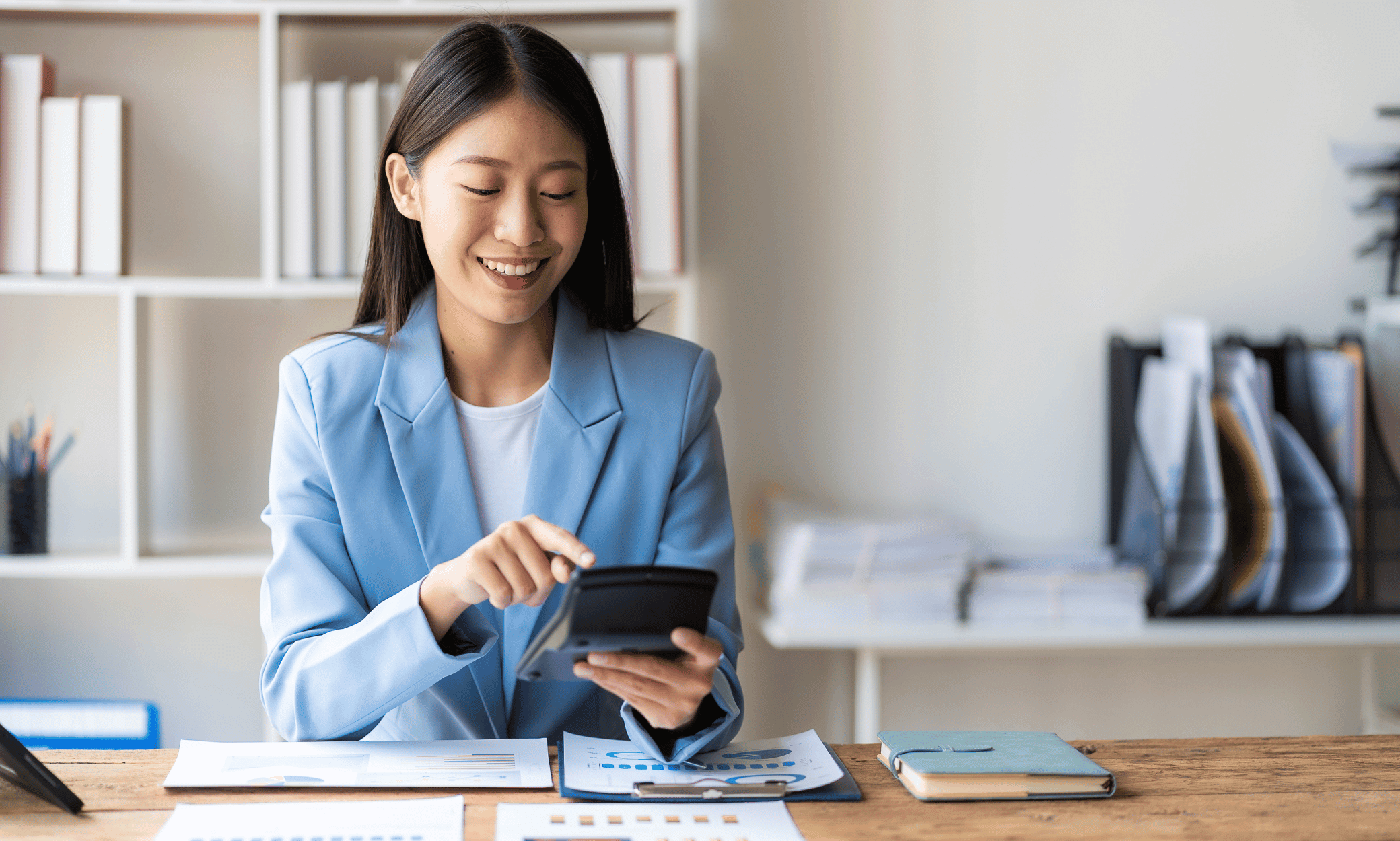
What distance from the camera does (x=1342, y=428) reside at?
1905mm

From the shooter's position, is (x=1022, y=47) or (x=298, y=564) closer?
(x=298, y=564)

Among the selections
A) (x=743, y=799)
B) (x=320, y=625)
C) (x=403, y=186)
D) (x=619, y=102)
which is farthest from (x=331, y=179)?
(x=743, y=799)

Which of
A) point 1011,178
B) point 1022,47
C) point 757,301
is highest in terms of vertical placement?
point 1022,47

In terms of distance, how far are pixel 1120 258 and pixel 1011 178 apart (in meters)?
0.26

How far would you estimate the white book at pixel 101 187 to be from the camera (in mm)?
1784

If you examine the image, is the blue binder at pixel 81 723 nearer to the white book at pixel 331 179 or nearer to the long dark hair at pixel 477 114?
the white book at pixel 331 179

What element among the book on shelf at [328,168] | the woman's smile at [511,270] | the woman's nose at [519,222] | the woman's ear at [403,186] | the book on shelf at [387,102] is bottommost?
the woman's smile at [511,270]

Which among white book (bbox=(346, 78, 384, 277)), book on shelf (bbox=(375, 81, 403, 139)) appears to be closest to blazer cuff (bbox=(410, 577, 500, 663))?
white book (bbox=(346, 78, 384, 277))

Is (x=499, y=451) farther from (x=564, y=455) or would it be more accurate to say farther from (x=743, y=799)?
(x=743, y=799)

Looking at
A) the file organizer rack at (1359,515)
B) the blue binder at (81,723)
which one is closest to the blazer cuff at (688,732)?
the file organizer rack at (1359,515)

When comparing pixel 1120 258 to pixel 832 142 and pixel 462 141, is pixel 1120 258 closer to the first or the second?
pixel 832 142

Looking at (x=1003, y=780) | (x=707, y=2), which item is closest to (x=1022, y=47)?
(x=707, y=2)

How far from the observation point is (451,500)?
3.92ft

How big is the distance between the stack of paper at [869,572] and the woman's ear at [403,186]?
840 millimetres
